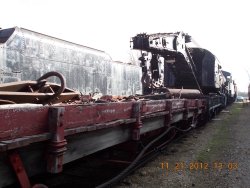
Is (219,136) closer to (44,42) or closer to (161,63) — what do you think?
(161,63)

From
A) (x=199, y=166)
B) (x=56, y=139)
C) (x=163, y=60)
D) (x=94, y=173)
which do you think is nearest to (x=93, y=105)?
(x=56, y=139)

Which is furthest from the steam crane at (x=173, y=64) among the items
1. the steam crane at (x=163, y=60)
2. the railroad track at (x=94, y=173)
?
the railroad track at (x=94, y=173)

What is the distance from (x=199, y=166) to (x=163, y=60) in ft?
17.3

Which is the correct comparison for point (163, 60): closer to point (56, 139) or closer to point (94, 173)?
point (94, 173)

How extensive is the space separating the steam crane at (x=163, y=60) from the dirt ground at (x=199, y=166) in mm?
2197

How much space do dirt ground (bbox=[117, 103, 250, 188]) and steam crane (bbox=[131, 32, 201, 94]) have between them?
2.20 meters

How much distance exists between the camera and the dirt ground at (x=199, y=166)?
503 centimetres

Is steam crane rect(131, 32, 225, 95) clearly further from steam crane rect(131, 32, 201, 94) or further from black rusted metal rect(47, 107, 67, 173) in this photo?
black rusted metal rect(47, 107, 67, 173)

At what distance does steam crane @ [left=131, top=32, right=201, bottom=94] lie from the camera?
342 inches

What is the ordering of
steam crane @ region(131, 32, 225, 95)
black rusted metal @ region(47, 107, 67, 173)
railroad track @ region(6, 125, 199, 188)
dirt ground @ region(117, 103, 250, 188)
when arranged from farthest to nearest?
steam crane @ region(131, 32, 225, 95) → dirt ground @ region(117, 103, 250, 188) → railroad track @ region(6, 125, 199, 188) → black rusted metal @ region(47, 107, 67, 173)

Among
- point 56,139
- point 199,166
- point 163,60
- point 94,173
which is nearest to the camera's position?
point 56,139

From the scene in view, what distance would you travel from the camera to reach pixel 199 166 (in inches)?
239

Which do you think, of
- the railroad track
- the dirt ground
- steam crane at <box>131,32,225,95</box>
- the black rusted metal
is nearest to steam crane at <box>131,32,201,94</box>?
steam crane at <box>131,32,225,95</box>

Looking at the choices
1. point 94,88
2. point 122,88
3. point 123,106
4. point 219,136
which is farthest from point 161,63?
point 122,88
